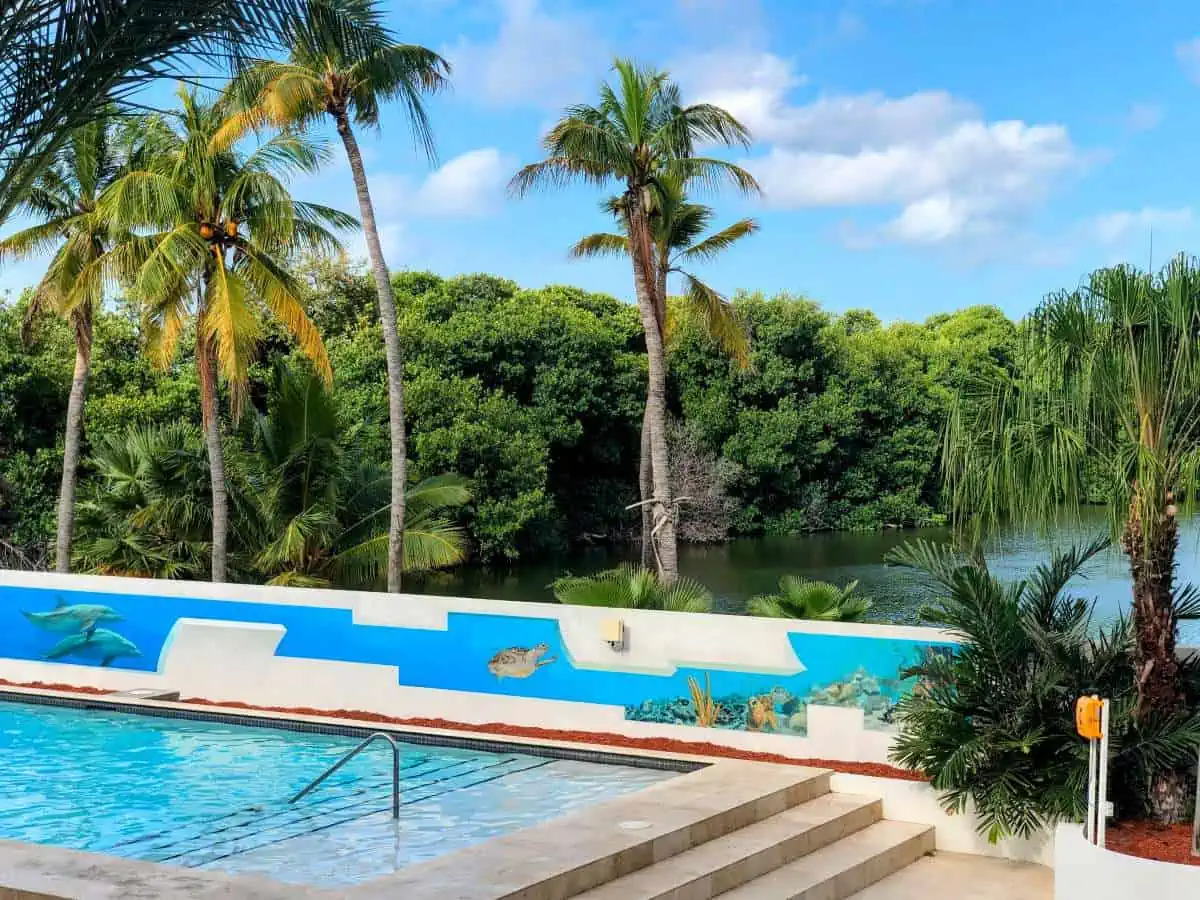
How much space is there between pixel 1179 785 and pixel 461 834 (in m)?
5.01

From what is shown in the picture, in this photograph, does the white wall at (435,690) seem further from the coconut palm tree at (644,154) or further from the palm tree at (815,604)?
the coconut palm tree at (644,154)

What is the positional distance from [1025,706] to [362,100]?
586 inches

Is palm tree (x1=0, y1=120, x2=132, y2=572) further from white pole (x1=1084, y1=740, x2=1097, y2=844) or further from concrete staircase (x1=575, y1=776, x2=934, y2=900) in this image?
white pole (x1=1084, y1=740, x2=1097, y2=844)

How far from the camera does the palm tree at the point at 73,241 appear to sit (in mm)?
22422

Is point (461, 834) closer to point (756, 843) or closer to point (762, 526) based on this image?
point (756, 843)

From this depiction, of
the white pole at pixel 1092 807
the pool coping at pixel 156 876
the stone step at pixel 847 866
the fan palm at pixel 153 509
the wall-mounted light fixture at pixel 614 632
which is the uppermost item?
the fan palm at pixel 153 509

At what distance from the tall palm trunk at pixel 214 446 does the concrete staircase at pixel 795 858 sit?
13.7m

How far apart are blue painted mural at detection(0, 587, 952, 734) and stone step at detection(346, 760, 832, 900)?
2.67 feet

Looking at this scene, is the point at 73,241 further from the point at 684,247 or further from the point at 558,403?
the point at 558,403

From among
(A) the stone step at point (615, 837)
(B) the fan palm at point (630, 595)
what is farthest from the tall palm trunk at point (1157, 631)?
(B) the fan palm at point (630, 595)

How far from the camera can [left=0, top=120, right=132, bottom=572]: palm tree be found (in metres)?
22.4

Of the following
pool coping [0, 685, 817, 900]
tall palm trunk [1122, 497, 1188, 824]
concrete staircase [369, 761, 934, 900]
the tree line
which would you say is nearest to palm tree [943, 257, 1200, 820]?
tall palm trunk [1122, 497, 1188, 824]

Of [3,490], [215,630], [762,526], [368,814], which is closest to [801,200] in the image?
[762,526]

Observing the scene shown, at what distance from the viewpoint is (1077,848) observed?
8.36 meters
